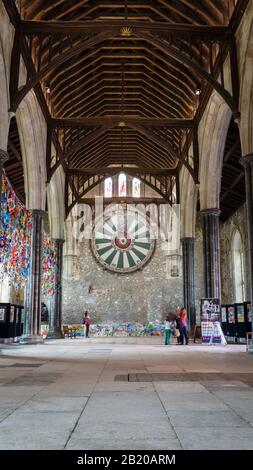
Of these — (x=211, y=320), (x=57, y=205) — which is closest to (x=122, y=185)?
(x=57, y=205)

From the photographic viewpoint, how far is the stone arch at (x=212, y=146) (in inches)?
526

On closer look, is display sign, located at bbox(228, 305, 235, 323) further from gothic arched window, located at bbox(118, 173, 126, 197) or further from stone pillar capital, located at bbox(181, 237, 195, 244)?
gothic arched window, located at bbox(118, 173, 126, 197)

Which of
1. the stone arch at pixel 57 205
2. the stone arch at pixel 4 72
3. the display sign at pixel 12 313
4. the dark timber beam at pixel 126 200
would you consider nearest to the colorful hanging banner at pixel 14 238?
the display sign at pixel 12 313

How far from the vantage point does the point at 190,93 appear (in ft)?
48.6

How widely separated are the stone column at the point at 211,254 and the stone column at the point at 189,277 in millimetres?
3529

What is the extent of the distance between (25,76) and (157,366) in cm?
816

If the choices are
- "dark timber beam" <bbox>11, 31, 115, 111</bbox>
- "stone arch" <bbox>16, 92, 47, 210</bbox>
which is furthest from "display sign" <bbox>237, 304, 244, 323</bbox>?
"dark timber beam" <bbox>11, 31, 115, 111</bbox>

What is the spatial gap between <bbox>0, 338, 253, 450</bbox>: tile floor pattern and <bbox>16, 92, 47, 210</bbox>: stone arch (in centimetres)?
868

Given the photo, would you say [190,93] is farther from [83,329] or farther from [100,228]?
[83,329]

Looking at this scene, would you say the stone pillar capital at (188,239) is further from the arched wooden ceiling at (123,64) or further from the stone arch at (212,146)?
the stone arch at (212,146)

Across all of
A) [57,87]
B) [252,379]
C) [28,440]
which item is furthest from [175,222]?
[28,440]

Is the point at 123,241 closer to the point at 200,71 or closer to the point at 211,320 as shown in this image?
the point at 211,320

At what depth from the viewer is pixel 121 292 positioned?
22.8 m

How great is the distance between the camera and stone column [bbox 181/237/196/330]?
1777 cm
